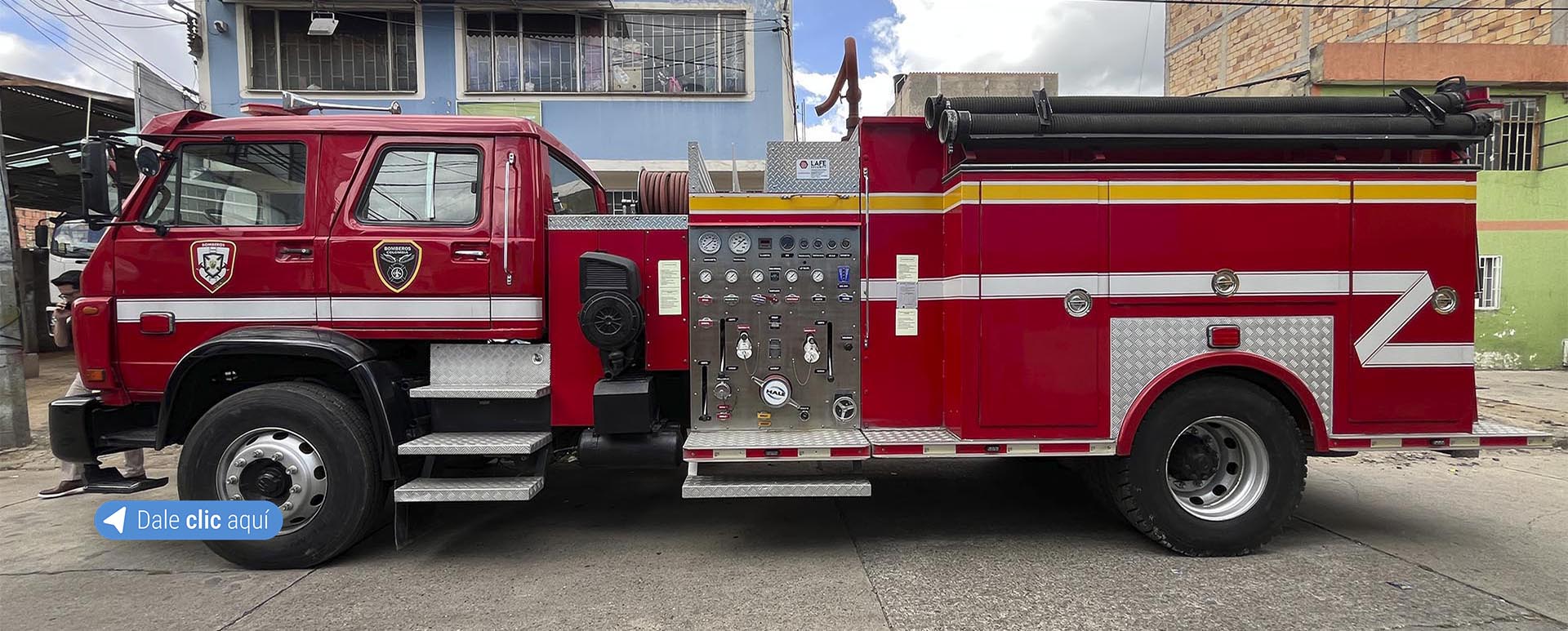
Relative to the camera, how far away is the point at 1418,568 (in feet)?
12.4

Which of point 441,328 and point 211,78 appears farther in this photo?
point 211,78

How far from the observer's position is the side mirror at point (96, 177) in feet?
11.7

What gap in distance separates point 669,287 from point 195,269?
259 cm

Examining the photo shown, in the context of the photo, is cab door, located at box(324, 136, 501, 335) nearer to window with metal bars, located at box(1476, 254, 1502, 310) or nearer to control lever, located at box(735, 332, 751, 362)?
control lever, located at box(735, 332, 751, 362)

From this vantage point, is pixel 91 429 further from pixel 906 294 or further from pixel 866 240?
pixel 906 294

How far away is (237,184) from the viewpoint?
3.95 m

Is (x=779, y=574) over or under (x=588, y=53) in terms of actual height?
under

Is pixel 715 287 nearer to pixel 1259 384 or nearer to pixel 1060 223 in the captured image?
pixel 1060 223

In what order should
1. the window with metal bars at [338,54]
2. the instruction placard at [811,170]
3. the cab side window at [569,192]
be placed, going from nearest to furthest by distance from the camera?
1. the instruction placard at [811,170]
2. the cab side window at [569,192]
3. the window with metal bars at [338,54]

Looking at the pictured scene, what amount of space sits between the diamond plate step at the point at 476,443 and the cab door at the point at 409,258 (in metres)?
0.62

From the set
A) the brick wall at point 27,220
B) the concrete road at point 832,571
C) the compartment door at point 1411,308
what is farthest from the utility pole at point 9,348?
the brick wall at point 27,220

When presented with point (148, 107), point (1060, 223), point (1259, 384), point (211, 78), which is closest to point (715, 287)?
point (1060, 223)

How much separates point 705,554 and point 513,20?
10.5 metres

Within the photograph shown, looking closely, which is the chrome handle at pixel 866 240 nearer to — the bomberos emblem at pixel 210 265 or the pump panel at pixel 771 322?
the pump panel at pixel 771 322
